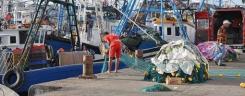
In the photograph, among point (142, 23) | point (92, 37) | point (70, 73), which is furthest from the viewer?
point (142, 23)

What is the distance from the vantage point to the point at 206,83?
12484 mm

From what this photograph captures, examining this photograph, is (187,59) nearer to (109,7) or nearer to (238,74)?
(238,74)

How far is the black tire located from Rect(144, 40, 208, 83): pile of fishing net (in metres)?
4.09

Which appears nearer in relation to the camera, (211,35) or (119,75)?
(119,75)

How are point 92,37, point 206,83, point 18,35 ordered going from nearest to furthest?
1. point 206,83
2. point 18,35
3. point 92,37

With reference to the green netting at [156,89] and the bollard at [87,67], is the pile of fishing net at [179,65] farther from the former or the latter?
the bollard at [87,67]

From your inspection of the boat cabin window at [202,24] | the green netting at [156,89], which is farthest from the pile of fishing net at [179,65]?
the boat cabin window at [202,24]

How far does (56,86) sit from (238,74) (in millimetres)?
5452

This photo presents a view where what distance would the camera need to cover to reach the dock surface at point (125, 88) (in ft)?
35.2

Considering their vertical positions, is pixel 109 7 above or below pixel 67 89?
above

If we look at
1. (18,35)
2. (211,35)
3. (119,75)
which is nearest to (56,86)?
(119,75)

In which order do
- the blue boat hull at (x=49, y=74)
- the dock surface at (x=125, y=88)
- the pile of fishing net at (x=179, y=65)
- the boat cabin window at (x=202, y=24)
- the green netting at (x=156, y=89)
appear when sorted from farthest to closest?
1. the boat cabin window at (x=202, y=24)
2. the blue boat hull at (x=49, y=74)
3. the pile of fishing net at (x=179, y=65)
4. the green netting at (x=156, y=89)
5. the dock surface at (x=125, y=88)

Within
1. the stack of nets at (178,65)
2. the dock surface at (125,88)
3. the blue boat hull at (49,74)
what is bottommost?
the blue boat hull at (49,74)

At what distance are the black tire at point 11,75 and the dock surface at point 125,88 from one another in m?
2.84
